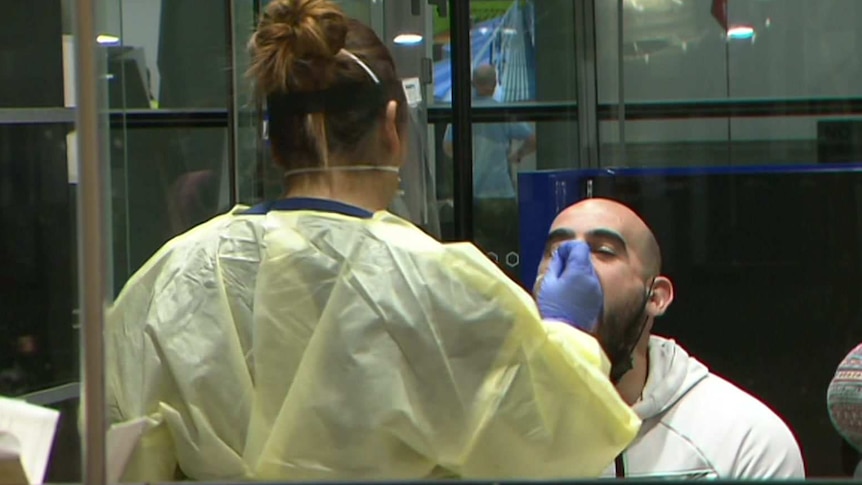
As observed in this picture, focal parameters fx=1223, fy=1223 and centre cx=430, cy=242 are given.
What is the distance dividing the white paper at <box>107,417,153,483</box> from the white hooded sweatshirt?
70 cm

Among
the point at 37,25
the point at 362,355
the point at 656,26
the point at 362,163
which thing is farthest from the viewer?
the point at 656,26

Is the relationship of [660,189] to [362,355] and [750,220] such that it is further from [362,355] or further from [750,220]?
[362,355]

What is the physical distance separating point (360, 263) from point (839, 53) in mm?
1651

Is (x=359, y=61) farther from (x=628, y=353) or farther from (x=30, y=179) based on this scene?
(x=30, y=179)

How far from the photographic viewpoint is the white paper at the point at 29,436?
120 cm

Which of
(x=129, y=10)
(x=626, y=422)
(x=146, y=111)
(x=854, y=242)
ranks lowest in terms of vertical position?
(x=626, y=422)

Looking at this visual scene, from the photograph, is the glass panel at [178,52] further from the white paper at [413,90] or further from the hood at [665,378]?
the hood at [665,378]

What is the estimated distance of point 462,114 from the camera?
244 cm

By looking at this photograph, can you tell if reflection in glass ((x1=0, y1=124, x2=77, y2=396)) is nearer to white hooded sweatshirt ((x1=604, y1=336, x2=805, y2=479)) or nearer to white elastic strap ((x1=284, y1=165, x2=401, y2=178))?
white elastic strap ((x1=284, y1=165, x2=401, y2=178))

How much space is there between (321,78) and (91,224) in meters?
0.36

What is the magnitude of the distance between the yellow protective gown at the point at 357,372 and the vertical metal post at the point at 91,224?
1.7 inches

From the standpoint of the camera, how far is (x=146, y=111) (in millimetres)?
1936

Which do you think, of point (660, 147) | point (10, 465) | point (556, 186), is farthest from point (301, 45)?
point (660, 147)

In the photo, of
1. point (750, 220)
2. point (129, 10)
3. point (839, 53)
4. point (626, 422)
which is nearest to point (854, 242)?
point (750, 220)
